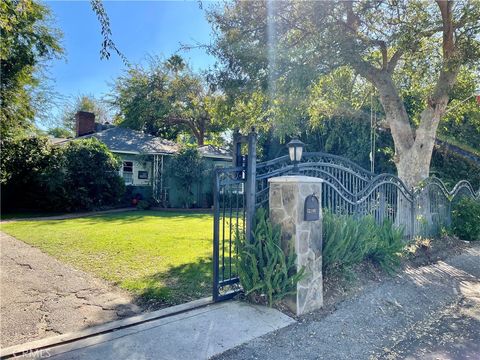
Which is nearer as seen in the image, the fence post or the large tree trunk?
the fence post

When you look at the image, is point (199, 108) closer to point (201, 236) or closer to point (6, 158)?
point (6, 158)

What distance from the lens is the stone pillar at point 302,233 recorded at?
395 centimetres

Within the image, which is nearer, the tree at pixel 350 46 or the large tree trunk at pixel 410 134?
the tree at pixel 350 46

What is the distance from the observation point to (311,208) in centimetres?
404

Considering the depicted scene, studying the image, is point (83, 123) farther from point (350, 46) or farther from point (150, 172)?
point (350, 46)

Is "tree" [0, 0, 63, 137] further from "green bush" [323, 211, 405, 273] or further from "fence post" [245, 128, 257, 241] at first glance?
"green bush" [323, 211, 405, 273]

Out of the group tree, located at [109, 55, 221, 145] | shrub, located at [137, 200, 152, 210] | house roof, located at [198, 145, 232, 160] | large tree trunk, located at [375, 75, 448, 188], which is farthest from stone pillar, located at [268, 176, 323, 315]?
tree, located at [109, 55, 221, 145]

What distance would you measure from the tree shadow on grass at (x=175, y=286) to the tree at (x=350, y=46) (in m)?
4.85

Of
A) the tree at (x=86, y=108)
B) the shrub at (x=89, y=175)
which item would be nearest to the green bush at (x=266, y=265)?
the shrub at (x=89, y=175)

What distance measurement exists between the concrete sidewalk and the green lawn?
0.70 m

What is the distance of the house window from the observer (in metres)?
16.5

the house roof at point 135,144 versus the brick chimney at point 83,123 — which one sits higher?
the brick chimney at point 83,123

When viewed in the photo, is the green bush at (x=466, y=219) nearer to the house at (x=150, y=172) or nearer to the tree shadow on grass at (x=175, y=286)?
the tree shadow on grass at (x=175, y=286)

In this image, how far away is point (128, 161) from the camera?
16.5 metres
